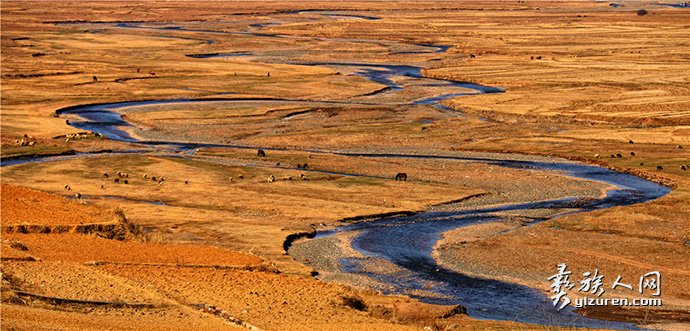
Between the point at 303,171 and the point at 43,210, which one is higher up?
the point at 43,210

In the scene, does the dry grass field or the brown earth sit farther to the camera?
the brown earth

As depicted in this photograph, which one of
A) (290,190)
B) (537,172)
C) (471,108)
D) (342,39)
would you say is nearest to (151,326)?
(290,190)

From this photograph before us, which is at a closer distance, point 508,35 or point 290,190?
point 290,190

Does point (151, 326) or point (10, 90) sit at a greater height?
point (151, 326)

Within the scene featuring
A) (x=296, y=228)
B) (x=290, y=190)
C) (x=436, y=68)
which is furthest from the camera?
(x=436, y=68)

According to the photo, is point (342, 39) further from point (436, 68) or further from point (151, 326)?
point (151, 326)

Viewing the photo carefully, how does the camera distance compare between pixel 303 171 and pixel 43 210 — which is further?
pixel 303 171

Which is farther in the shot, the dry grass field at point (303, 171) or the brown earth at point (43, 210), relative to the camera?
the brown earth at point (43, 210)

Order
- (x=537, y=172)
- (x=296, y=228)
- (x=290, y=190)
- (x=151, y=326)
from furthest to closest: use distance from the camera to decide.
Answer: (x=537, y=172) < (x=290, y=190) < (x=296, y=228) < (x=151, y=326)
